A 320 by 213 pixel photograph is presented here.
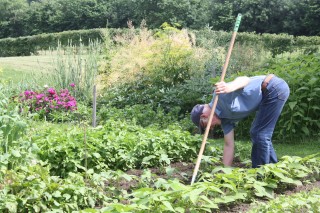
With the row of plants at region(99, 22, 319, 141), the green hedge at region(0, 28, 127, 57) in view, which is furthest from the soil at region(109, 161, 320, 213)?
the green hedge at region(0, 28, 127, 57)

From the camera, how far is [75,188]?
4.70 m

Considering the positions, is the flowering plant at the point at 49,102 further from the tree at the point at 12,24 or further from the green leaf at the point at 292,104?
the tree at the point at 12,24

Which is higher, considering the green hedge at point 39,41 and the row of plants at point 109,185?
the row of plants at point 109,185

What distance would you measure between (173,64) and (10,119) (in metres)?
8.06

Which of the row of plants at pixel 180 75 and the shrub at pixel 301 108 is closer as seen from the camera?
the shrub at pixel 301 108

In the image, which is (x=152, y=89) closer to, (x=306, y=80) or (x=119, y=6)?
(x=306, y=80)

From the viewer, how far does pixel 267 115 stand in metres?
5.46

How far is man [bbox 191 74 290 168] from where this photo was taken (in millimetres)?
5137

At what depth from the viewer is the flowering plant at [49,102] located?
1088cm

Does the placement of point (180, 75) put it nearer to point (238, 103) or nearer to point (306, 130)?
point (306, 130)

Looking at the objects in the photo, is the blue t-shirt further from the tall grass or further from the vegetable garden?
the tall grass

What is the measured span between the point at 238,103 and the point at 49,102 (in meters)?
6.59

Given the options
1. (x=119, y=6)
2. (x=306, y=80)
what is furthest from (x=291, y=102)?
(x=119, y=6)

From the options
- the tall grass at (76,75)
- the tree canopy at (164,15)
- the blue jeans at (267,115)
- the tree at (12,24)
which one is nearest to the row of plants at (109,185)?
the blue jeans at (267,115)
